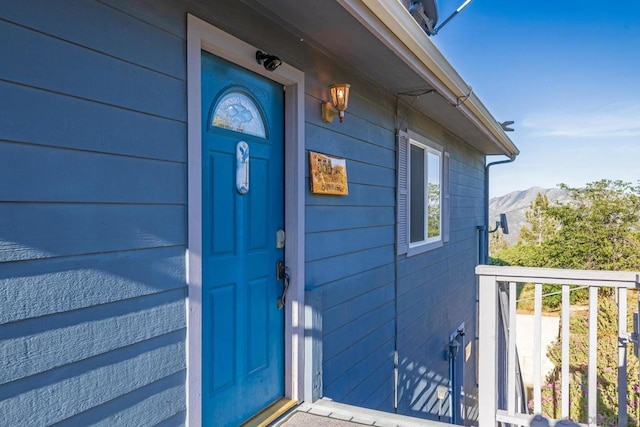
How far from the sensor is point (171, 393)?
1834mm

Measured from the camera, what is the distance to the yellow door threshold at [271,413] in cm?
235

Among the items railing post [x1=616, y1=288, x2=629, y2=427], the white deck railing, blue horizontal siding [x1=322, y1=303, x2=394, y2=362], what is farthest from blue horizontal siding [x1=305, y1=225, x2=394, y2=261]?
railing post [x1=616, y1=288, x2=629, y2=427]

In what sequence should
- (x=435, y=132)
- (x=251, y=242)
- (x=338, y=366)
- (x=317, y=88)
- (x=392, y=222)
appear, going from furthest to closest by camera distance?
(x=435, y=132) → (x=392, y=222) → (x=338, y=366) → (x=317, y=88) → (x=251, y=242)

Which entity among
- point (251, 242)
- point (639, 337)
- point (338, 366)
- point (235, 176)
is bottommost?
point (338, 366)

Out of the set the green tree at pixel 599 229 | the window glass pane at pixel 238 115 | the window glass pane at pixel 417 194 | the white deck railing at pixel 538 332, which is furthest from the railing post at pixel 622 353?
the green tree at pixel 599 229

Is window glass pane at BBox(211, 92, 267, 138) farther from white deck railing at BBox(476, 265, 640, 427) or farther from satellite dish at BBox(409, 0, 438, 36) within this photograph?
satellite dish at BBox(409, 0, 438, 36)

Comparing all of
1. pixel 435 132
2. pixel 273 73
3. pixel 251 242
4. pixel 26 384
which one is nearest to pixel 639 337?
pixel 251 242

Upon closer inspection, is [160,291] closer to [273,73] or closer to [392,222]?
[273,73]

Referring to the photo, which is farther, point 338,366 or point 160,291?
point 338,366

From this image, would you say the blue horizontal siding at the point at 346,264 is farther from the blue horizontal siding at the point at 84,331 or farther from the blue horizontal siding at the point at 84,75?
the blue horizontal siding at the point at 84,75

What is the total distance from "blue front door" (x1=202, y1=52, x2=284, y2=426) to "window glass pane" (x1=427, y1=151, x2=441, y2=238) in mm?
3105

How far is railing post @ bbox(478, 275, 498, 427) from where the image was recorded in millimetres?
2350

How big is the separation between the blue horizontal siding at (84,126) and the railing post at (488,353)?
172cm

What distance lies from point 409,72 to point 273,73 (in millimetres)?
1375
